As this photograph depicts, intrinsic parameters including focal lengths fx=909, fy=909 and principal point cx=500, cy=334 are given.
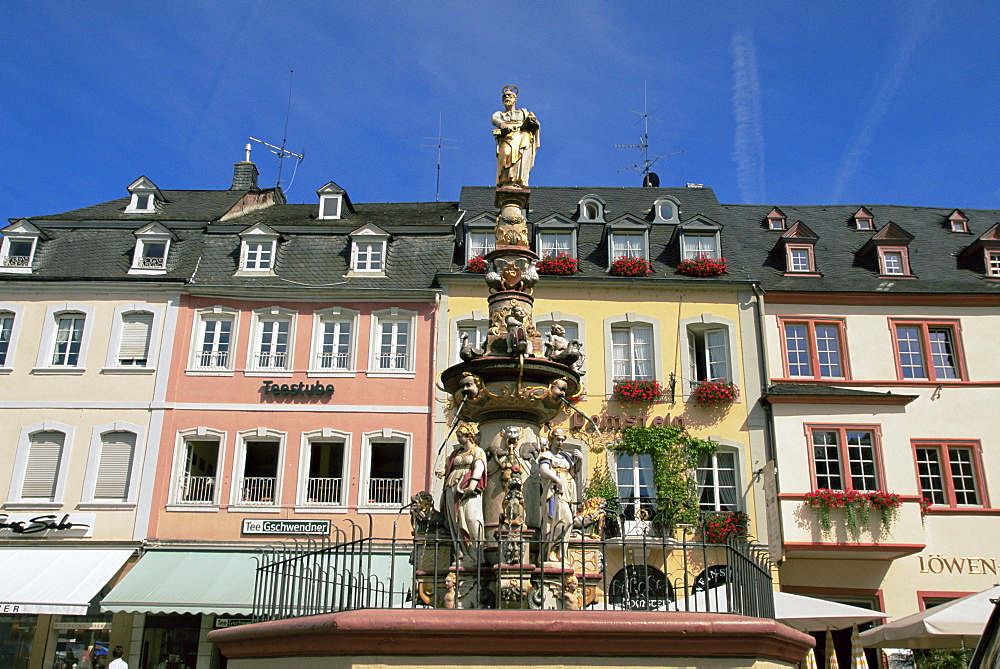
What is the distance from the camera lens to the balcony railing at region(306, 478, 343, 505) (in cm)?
2369

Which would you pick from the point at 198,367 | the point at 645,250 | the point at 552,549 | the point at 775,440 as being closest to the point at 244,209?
the point at 198,367

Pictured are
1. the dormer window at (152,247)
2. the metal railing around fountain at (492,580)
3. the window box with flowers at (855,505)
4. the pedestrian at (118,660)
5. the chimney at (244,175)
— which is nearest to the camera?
the metal railing around fountain at (492,580)

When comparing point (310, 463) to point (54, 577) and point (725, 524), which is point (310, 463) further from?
point (725, 524)

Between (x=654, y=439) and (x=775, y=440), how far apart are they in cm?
323

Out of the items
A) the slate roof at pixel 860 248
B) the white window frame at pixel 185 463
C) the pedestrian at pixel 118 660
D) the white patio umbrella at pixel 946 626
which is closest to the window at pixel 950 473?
the slate roof at pixel 860 248

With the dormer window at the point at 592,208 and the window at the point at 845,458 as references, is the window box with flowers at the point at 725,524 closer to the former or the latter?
the window at the point at 845,458

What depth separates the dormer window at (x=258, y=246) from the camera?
26.4 meters

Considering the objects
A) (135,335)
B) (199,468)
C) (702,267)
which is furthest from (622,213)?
(135,335)

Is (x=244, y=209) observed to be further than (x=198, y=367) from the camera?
Yes

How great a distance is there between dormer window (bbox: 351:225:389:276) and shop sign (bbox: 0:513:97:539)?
9.77m

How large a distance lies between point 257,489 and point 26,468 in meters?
6.17

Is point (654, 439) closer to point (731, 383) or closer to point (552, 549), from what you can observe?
point (731, 383)

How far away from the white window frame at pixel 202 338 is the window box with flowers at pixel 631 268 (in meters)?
10.8

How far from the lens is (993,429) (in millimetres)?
24719
